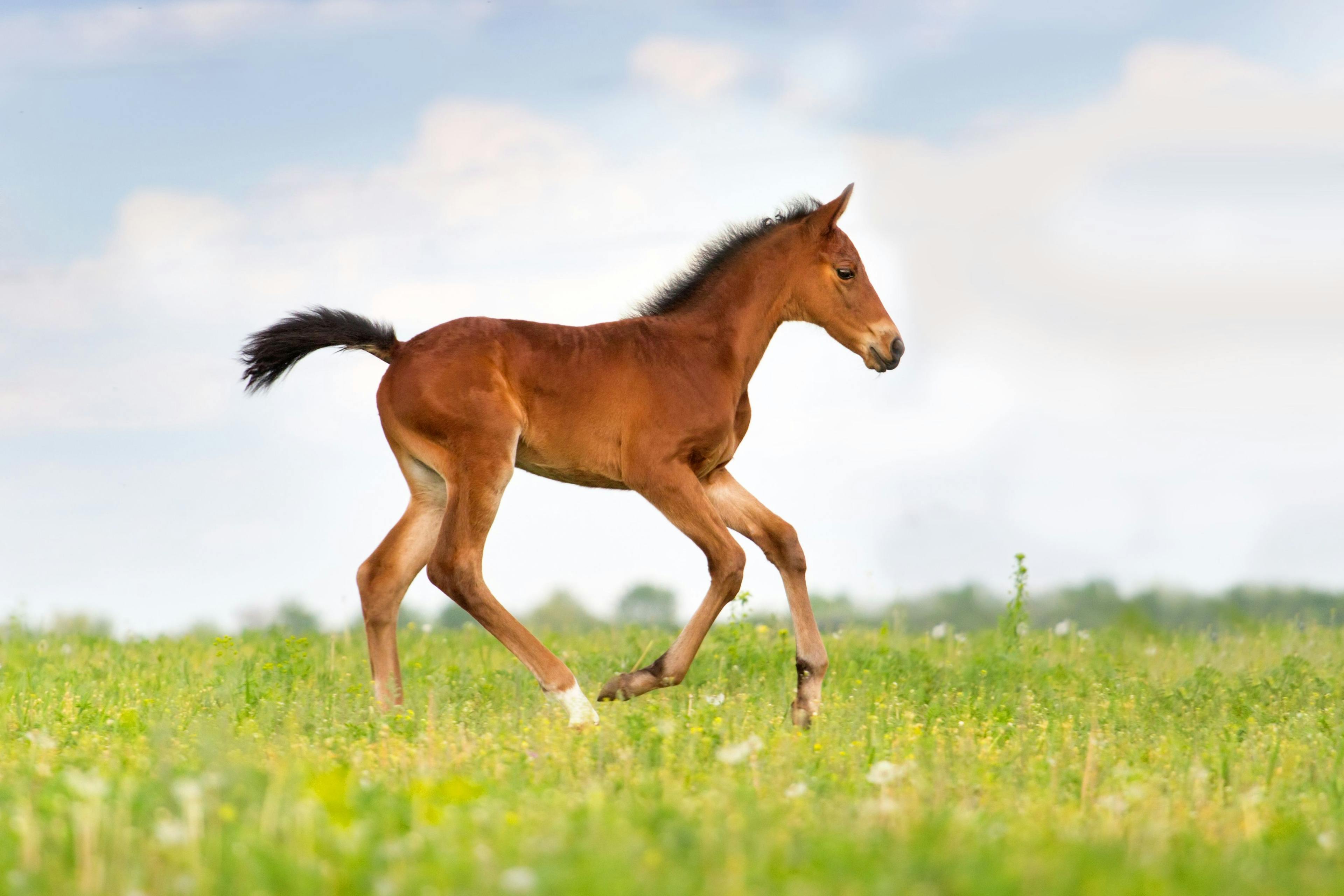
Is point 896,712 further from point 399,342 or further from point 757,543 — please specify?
point 399,342

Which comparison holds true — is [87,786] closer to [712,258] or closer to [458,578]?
[458,578]

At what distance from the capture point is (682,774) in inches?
224

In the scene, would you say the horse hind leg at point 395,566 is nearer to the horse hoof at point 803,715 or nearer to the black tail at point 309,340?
the black tail at point 309,340

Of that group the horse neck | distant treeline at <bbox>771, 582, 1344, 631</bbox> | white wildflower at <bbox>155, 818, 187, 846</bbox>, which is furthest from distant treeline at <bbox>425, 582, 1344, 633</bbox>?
white wildflower at <bbox>155, 818, 187, 846</bbox>

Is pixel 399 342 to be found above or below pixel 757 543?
above

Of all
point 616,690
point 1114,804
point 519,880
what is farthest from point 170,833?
point 616,690

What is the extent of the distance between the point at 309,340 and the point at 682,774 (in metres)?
4.06

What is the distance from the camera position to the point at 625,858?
11.8 feet

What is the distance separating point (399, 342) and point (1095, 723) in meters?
4.73

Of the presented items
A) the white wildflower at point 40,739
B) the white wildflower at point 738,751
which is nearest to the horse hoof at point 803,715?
the white wildflower at point 738,751

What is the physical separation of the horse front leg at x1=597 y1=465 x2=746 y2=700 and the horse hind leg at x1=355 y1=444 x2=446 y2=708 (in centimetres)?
137

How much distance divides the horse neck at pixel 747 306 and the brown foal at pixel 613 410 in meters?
0.01

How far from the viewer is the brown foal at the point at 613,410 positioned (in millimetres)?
7816

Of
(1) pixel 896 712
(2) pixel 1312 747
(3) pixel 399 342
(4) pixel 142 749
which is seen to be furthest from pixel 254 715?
(2) pixel 1312 747
